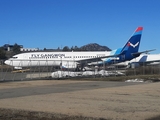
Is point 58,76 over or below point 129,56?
below

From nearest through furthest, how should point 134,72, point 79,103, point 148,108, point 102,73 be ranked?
point 148,108
point 79,103
point 102,73
point 134,72

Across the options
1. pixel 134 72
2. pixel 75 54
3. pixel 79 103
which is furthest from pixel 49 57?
pixel 79 103

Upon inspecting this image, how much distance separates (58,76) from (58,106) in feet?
75.3

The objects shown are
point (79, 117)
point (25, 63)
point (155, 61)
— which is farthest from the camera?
point (155, 61)

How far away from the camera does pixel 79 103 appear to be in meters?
13.4

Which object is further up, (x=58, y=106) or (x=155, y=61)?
(x=155, y=61)

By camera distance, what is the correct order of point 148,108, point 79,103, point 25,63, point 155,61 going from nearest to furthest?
1. point 148,108
2. point 79,103
3. point 25,63
4. point 155,61

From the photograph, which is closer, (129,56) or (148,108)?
(148,108)

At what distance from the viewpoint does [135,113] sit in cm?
1090

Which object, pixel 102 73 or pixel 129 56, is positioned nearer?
pixel 102 73

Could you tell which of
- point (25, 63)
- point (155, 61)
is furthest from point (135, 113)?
point (155, 61)

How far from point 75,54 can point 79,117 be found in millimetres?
50756

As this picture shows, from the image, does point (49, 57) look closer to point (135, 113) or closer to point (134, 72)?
point (134, 72)

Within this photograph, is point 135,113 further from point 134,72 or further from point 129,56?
point 129,56
